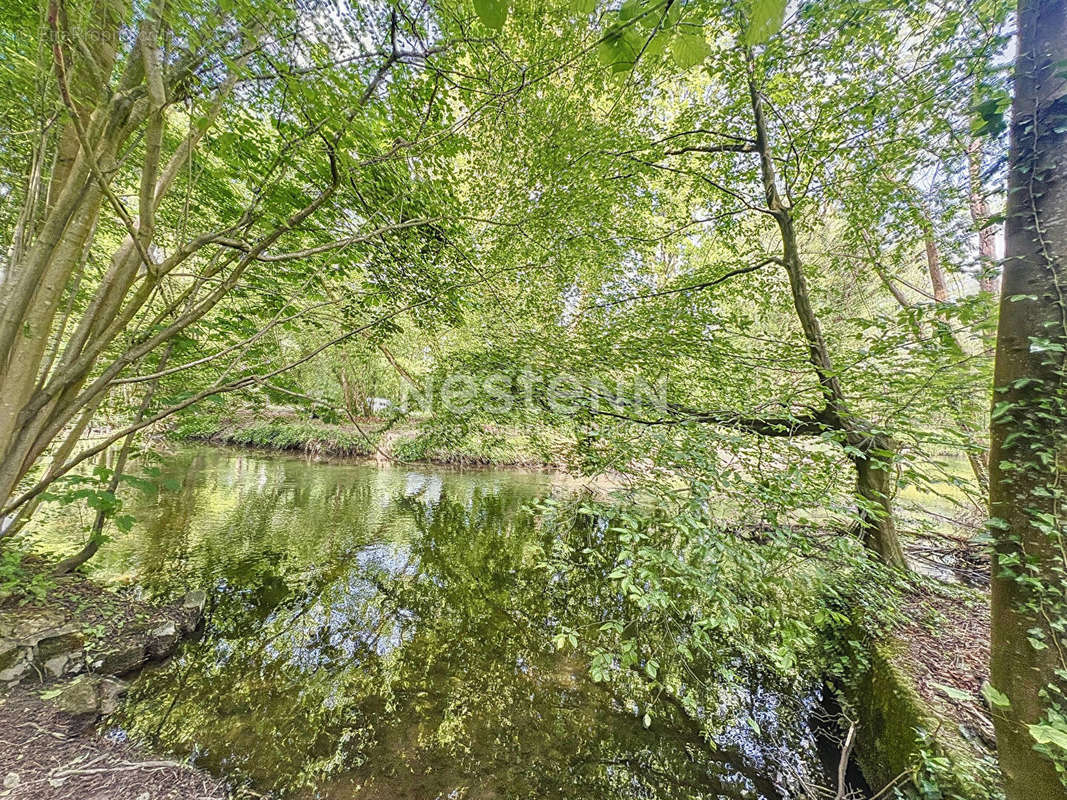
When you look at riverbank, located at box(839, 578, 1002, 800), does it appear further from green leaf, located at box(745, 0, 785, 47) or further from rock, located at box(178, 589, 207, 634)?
rock, located at box(178, 589, 207, 634)

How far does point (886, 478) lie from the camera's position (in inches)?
130

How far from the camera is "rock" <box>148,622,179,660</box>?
291 cm

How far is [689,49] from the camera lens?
796 millimetres

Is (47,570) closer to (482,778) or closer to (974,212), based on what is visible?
(482,778)

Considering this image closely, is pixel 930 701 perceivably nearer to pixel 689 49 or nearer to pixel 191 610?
pixel 689 49

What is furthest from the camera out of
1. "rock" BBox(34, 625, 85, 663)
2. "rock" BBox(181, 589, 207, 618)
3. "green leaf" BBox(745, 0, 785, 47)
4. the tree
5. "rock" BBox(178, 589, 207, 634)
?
"rock" BBox(181, 589, 207, 618)

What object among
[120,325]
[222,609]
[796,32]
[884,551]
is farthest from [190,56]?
[884,551]

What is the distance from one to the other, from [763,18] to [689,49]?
140 millimetres

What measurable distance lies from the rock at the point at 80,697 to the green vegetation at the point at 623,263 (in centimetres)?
124

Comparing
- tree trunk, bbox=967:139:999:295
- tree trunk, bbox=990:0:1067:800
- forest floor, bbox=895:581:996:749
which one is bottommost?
forest floor, bbox=895:581:996:749

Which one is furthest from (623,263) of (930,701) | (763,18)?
(930,701)

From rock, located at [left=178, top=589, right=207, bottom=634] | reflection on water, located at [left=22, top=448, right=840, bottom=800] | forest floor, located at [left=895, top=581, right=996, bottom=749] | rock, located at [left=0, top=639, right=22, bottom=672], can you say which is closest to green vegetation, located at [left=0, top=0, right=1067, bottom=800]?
forest floor, located at [left=895, top=581, right=996, bottom=749]

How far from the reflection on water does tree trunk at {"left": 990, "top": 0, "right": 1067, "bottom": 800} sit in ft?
4.28

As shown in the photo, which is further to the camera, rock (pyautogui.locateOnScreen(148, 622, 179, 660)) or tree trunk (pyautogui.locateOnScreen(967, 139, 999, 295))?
rock (pyautogui.locateOnScreen(148, 622, 179, 660))
